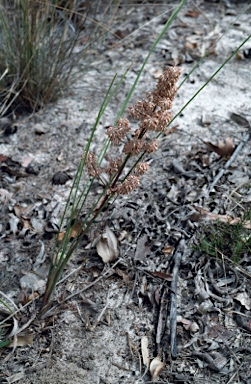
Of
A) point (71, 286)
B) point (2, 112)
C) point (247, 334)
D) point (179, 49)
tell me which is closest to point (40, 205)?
point (71, 286)

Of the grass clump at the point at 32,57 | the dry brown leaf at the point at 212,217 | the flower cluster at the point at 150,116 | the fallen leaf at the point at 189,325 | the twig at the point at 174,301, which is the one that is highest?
the flower cluster at the point at 150,116

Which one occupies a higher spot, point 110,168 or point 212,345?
point 110,168

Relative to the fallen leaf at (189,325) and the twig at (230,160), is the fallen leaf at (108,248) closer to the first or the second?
the fallen leaf at (189,325)

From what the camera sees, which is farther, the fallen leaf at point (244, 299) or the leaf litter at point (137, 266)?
the fallen leaf at point (244, 299)

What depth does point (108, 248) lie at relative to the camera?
249 cm

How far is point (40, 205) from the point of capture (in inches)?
111

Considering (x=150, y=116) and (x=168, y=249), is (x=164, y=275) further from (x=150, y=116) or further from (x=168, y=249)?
(x=150, y=116)

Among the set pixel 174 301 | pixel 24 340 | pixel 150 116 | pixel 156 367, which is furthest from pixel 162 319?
pixel 150 116

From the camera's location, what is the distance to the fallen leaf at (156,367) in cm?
206

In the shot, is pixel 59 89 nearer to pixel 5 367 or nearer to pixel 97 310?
pixel 97 310

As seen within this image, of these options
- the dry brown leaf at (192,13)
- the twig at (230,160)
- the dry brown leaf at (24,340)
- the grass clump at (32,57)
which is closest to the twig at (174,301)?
the twig at (230,160)

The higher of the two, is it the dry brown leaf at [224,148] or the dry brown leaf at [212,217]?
the dry brown leaf at [224,148]

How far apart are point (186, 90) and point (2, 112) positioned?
1271mm

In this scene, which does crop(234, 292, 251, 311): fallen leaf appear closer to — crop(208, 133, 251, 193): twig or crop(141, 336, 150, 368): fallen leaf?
crop(141, 336, 150, 368): fallen leaf
